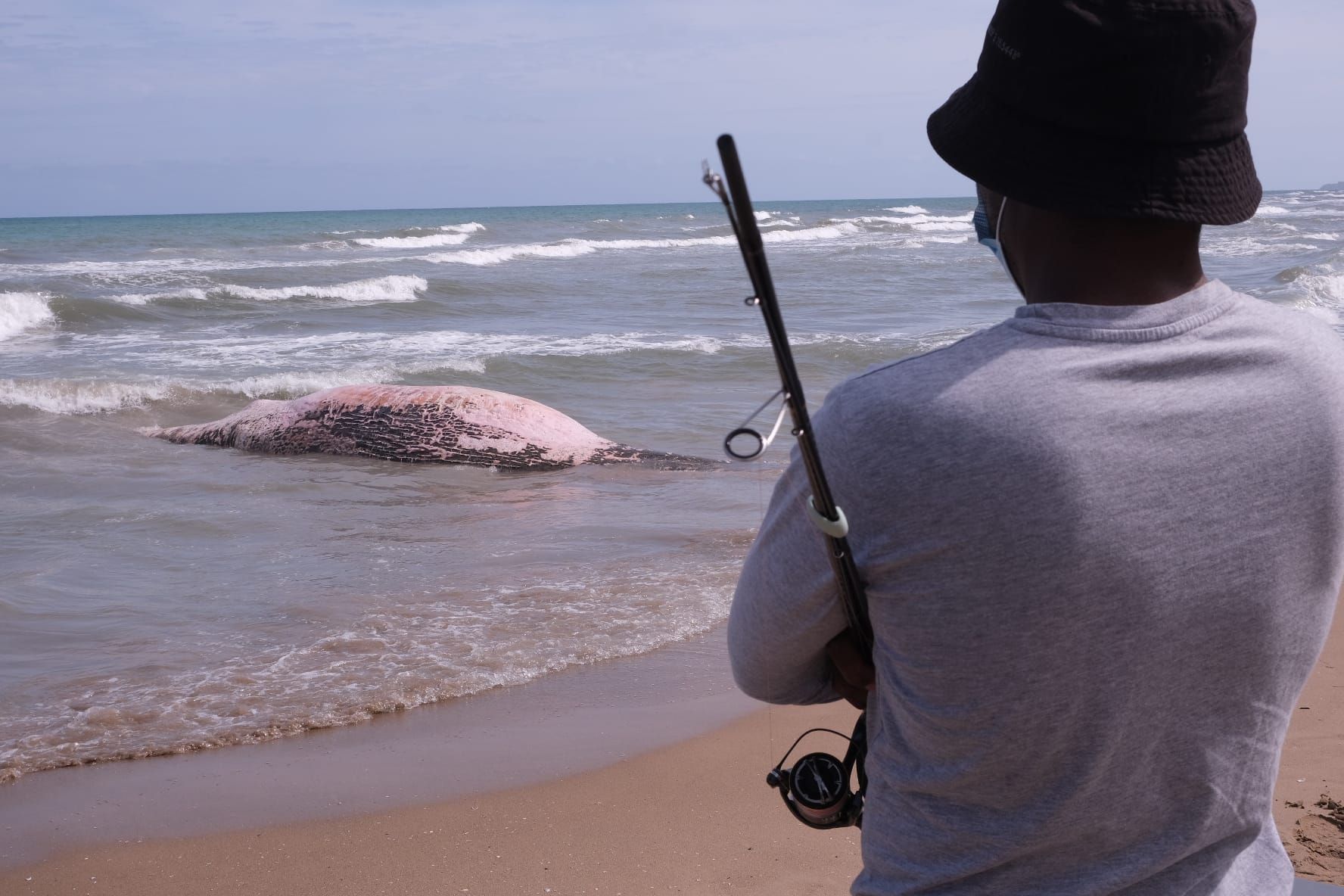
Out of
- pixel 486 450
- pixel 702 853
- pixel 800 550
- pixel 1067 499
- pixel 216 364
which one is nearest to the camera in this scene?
pixel 1067 499

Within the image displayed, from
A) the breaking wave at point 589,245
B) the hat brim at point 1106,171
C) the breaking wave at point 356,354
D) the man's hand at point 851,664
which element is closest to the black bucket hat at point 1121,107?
the hat brim at point 1106,171

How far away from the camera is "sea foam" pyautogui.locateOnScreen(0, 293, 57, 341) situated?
62.4 feet

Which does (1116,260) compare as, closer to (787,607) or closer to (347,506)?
(787,607)

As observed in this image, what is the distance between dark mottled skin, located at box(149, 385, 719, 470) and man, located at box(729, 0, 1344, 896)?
7661 millimetres

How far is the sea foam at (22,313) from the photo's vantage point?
19.0 meters

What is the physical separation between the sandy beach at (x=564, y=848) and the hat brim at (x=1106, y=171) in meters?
2.43

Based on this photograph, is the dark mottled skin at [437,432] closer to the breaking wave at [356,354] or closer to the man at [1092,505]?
the breaking wave at [356,354]

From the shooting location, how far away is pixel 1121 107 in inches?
45.0

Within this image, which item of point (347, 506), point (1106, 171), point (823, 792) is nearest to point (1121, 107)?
point (1106, 171)

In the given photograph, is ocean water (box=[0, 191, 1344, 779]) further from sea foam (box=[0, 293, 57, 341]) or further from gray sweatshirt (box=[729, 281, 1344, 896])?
gray sweatshirt (box=[729, 281, 1344, 896])

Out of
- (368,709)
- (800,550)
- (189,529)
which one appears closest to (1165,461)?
(800,550)

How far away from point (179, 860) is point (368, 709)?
1.06 metres

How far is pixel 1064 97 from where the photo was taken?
1154mm

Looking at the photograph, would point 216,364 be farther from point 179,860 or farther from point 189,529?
point 179,860
